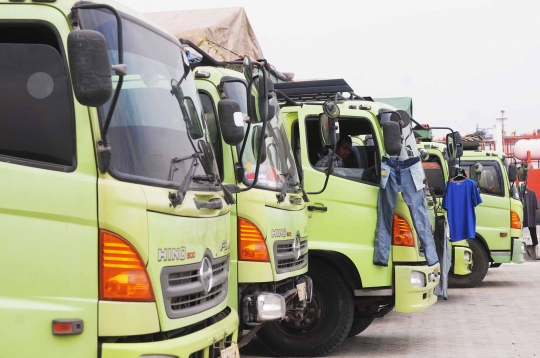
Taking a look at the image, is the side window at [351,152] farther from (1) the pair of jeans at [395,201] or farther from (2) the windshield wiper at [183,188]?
(2) the windshield wiper at [183,188]

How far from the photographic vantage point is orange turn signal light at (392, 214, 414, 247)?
9141 millimetres

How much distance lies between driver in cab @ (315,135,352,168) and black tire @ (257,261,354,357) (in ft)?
3.47

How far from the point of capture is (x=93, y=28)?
458cm

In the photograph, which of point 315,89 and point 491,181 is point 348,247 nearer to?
point 315,89

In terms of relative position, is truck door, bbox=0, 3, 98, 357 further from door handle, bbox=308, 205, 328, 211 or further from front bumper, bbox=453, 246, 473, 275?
front bumper, bbox=453, 246, 473, 275

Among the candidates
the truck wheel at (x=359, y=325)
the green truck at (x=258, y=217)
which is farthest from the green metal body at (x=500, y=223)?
the green truck at (x=258, y=217)

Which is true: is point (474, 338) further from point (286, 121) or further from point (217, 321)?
point (217, 321)

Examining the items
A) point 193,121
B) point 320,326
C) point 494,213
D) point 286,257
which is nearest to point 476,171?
point 494,213

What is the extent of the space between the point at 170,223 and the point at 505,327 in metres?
7.91

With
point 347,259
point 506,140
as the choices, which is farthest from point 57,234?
point 506,140

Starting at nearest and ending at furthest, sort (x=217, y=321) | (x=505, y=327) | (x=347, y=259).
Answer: (x=217, y=321), (x=347, y=259), (x=505, y=327)

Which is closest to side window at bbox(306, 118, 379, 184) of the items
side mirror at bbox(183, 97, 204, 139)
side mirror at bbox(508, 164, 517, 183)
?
side mirror at bbox(183, 97, 204, 139)

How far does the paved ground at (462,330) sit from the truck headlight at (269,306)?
228 cm

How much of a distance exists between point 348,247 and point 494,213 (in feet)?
25.7
